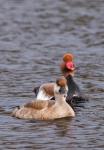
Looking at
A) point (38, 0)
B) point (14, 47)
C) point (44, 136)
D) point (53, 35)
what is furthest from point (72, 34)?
point (44, 136)

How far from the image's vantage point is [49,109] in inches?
585

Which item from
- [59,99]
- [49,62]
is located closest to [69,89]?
[59,99]

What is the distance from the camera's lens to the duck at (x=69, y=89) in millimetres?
15898

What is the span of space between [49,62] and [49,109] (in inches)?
212

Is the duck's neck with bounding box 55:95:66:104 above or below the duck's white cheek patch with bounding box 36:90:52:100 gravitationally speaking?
above

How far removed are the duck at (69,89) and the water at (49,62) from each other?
0.23 metres

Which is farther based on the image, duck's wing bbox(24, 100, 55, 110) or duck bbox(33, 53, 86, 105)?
duck bbox(33, 53, 86, 105)

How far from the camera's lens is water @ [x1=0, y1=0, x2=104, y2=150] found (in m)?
13.3

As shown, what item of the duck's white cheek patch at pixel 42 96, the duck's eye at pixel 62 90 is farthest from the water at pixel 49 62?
the duck's eye at pixel 62 90

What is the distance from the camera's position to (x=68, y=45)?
22578mm

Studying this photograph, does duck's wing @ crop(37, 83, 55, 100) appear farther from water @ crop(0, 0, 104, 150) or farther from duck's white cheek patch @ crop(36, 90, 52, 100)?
water @ crop(0, 0, 104, 150)

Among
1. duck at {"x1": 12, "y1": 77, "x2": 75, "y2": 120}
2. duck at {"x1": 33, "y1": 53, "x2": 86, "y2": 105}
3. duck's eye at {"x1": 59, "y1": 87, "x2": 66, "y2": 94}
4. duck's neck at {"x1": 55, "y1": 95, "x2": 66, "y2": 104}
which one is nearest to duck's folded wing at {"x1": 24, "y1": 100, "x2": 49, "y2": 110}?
duck at {"x1": 12, "y1": 77, "x2": 75, "y2": 120}

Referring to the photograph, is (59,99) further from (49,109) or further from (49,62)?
(49,62)

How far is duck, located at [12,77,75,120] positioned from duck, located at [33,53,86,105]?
927 mm
